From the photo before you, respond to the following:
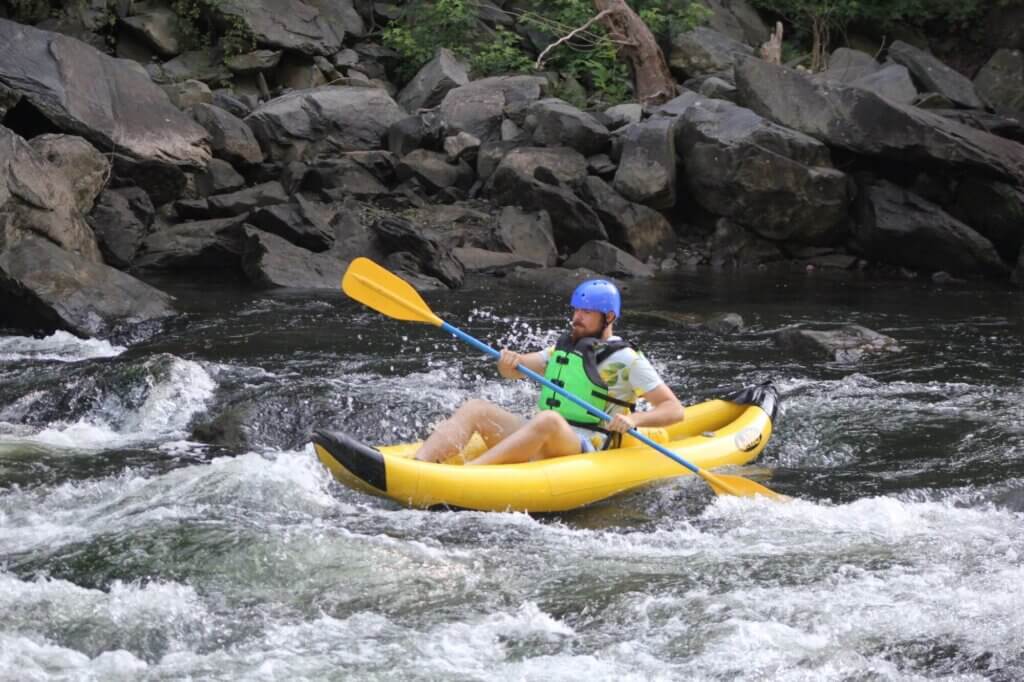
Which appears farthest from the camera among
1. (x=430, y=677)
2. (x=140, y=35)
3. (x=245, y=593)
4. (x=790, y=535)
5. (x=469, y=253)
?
(x=140, y=35)

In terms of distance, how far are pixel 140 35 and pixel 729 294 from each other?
9.28 metres

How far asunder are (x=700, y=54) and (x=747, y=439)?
11.0m

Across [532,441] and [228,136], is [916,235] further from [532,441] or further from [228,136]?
[532,441]

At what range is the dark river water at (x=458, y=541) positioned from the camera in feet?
11.5

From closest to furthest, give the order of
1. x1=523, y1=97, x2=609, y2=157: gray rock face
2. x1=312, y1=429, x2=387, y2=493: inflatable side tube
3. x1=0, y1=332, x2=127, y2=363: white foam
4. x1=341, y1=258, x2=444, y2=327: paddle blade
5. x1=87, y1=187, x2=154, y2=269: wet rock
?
1. x1=312, y1=429, x2=387, y2=493: inflatable side tube
2. x1=341, y1=258, x2=444, y2=327: paddle blade
3. x1=0, y1=332, x2=127, y2=363: white foam
4. x1=87, y1=187, x2=154, y2=269: wet rock
5. x1=523, y1=97, x2=609, y2=157: gray rock face

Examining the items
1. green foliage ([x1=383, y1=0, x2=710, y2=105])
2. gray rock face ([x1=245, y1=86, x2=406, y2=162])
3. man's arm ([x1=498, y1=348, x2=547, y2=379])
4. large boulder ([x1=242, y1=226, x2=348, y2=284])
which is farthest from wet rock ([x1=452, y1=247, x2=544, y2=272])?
man's arm ([x1=498, y1=348, x2=547, y2=379])

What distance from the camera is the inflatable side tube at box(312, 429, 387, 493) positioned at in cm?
463

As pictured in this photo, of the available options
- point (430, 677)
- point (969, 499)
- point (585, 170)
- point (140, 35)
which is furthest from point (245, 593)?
point (140, 35)

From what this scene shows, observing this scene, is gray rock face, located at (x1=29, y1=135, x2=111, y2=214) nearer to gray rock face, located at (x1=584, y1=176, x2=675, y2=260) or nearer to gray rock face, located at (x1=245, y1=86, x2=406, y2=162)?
gray rock face, located at (x1=245, y1=86, x2=406, y2=162)

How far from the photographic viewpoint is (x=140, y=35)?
16125 mm

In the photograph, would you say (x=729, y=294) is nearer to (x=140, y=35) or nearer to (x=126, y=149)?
(x=126, y=149)

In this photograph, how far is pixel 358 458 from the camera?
15.2ft

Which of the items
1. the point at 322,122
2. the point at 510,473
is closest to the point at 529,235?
the point at 322,122

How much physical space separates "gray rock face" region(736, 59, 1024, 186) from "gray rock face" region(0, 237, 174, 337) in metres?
6.79
